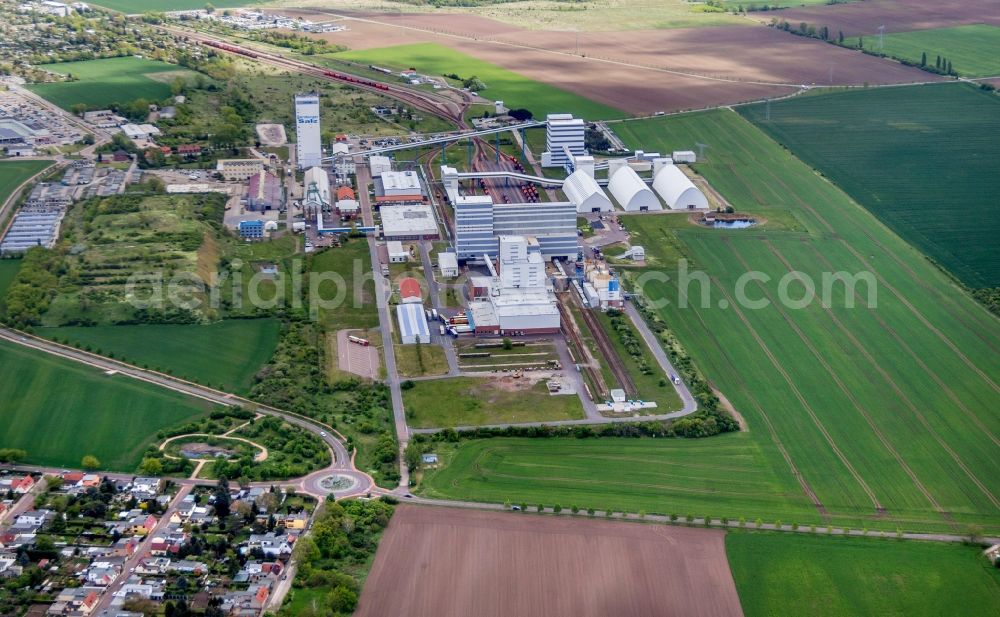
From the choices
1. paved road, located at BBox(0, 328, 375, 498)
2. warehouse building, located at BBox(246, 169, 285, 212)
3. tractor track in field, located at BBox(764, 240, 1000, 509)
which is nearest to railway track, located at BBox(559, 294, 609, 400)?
tractor track in field, located at BBox(764, 240, 1000, 509)

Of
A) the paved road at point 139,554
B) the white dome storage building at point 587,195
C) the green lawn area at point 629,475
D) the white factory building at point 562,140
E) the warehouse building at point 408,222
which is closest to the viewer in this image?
the paved road at point 139,554

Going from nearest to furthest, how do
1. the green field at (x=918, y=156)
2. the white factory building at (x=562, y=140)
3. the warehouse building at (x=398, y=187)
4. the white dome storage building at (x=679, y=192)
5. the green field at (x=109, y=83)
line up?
the green field at (x=918, y=156) < the warehouse building at (x=398, y=187) < the white dome storage building at (x=679, y=192) < the white factory building at (x=562, y=140) < the green field at (x=109, y=83)

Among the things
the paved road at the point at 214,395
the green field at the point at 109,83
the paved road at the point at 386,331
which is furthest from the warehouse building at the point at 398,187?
the green field at the point at 109,83

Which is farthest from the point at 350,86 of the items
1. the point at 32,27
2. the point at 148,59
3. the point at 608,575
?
the point at 608,575

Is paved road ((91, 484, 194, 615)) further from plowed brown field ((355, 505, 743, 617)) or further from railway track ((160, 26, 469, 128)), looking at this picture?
railway track ((160, 26, 469, 128))

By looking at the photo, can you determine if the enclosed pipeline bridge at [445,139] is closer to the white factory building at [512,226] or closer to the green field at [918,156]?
the white factory building at [512,226]

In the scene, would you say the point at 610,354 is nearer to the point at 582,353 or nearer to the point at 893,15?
the point at 582,353
